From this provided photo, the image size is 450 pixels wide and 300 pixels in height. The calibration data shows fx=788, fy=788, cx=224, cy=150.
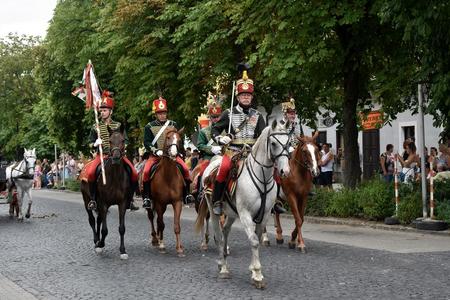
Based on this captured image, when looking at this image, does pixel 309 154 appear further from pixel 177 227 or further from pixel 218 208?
pixel 218 208

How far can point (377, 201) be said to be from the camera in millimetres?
19812

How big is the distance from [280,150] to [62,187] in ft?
153

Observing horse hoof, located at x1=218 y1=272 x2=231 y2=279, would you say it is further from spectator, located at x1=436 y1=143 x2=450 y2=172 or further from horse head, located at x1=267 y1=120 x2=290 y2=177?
spectator, located at x1=436 y1=143 x2=450 y2=172

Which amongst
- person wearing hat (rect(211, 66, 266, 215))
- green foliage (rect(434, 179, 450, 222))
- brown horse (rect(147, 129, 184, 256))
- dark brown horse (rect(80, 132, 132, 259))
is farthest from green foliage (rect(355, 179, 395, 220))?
person wearing hat (rect(211, 66, 266, 215))

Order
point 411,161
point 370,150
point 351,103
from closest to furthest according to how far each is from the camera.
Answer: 1. point 351,103
2. point 411,161
3. point 370,150

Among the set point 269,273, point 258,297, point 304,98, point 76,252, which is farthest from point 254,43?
point 258,297

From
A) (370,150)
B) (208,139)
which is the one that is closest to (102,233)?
(208,139)

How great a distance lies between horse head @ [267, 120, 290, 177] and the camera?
10.5 m

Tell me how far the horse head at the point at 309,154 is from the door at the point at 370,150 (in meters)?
28.7

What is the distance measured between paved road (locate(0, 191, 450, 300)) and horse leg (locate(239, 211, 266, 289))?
148mm

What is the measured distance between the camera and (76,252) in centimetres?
1507

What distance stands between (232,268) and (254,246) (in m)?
1.96

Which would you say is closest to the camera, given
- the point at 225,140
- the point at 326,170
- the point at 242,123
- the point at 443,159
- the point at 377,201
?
the point at 225,140

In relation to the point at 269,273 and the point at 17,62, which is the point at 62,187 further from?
the point at 269,273
